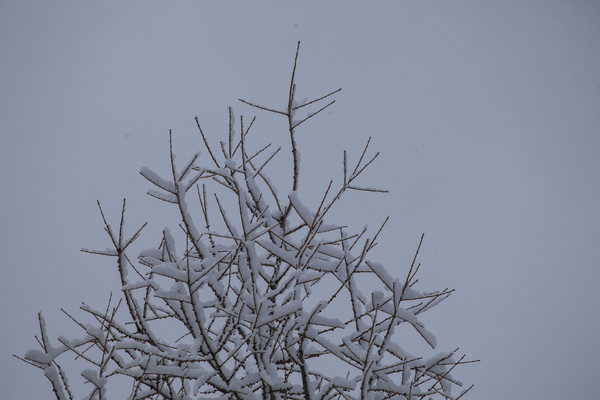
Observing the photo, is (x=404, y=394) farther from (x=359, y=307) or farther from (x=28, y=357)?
(x=28, y=357)

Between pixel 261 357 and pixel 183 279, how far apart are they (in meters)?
0.68

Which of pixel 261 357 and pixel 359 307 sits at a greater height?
pixel 359 307

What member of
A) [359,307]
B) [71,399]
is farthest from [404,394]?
[71,399]

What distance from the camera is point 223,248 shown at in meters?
2.43

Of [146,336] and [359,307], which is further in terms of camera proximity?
[359,307]

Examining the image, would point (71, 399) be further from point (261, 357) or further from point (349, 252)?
point (349, 252)

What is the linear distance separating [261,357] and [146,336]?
578 millimetres

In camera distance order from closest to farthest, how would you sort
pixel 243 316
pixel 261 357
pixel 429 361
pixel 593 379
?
pixel 243 316, pixel 261 357, pixel 429 361, pixel 593 379

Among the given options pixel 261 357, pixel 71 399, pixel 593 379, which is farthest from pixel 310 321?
pixel 593 379

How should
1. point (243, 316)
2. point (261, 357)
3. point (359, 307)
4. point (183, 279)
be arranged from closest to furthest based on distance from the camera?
point (183, 279) → point (243, 316) → point (261, 357) → point (359, 307)

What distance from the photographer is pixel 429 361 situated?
2174mm

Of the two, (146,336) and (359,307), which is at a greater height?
(359,307)

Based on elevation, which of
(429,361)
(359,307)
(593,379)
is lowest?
(429,361)

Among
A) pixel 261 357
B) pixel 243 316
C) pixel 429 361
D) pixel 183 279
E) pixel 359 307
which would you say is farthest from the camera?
pixel 359 307
